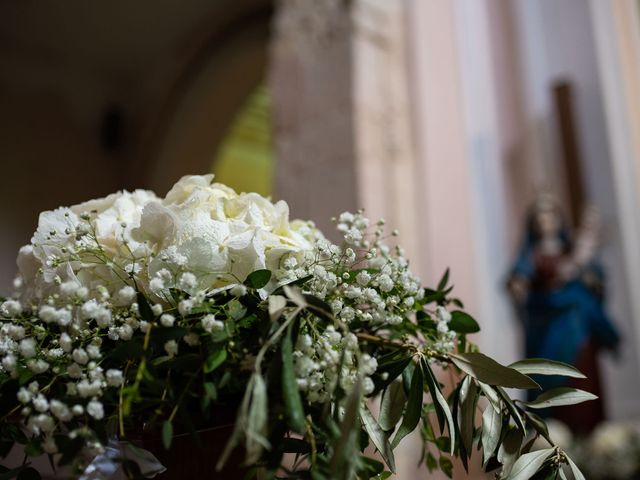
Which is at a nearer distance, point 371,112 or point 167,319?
point 167,319

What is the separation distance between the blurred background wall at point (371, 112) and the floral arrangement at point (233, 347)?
4.80 ft

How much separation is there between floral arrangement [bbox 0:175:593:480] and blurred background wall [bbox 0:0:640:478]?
4.80 feet

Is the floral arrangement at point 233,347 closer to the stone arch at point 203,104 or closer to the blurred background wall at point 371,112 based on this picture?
the blurred background wall at point 371,112

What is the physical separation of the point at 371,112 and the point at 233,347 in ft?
6.02

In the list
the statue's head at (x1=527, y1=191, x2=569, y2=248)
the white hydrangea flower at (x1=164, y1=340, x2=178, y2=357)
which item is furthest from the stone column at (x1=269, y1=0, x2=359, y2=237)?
the white hydrangea flower at (x1=164, y1=340, x2=178, y2=357)

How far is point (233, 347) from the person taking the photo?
0.46 meters

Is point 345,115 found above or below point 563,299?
above

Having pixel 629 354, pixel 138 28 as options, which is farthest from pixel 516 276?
pixel 138 28

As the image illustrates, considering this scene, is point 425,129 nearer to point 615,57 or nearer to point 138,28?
point 615,57

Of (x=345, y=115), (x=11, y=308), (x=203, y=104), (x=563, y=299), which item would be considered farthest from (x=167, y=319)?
(x=203, y=104)

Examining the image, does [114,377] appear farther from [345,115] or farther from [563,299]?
[563,299]

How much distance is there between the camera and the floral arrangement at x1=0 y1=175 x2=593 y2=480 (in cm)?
43

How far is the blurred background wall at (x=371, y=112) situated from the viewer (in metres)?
2.25

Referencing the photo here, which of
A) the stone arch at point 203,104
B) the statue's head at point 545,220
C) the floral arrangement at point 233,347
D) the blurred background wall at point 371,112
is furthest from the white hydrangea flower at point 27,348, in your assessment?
the stone arch at point 203,104
